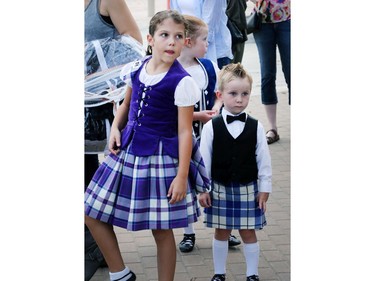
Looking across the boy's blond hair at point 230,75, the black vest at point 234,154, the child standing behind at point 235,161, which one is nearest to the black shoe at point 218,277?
the child standing behind at point 235,161

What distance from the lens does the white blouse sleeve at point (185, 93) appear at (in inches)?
169

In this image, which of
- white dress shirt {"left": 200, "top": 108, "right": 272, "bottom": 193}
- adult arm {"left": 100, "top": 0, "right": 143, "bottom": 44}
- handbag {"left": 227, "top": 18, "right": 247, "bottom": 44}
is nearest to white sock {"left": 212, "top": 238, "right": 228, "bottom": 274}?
white dress shirt {"left": 200, "top": 108, "right": 272, "bottom": 193}

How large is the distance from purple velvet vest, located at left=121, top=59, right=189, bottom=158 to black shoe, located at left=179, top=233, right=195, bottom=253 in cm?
120

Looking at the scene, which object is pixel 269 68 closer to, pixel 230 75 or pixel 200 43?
pixel 200 43

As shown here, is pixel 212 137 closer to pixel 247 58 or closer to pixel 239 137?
pixel 239 137

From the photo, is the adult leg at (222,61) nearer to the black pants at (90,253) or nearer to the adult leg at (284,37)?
the adult leg at (284,37)

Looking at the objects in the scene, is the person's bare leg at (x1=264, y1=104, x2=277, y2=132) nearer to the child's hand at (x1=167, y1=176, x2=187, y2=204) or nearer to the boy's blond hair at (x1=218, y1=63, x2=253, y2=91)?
the boy's blond hair at (x1=218, y1=63, x2=253, y2=91)

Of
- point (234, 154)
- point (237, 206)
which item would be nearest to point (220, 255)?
point (237, 206)

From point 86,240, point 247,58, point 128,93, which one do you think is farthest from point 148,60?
point 247,58

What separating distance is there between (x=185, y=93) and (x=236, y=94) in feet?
1.59

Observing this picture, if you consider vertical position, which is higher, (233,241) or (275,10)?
(275,10)

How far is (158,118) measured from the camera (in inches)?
172

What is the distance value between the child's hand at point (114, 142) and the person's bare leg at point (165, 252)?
430 millimetres

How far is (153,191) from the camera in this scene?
4.34m
